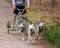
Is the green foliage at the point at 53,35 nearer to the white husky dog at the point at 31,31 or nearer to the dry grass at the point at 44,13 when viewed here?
the white husky dog at the point at 31,31

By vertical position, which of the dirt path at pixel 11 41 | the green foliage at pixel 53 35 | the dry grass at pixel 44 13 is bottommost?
the dry grass at pixel 44 13

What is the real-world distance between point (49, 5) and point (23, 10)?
9275mm

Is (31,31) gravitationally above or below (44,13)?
above

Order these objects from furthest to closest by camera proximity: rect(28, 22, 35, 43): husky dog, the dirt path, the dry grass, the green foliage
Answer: the dry grass, rect(28, 22, 35, 43): husky dog, the dirt path, the green foliage

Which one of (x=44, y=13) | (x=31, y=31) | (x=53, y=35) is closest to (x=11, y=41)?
(x=31, y=31)

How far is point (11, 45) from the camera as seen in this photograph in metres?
11.1

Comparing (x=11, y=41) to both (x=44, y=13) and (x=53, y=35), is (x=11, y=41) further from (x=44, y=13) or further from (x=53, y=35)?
(x=44, y=13)

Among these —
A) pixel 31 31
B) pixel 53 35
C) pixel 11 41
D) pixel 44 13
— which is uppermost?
pixel 31 31

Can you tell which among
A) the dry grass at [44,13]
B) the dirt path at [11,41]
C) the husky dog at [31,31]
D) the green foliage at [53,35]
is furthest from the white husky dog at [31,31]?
the dry grass at [44,13]

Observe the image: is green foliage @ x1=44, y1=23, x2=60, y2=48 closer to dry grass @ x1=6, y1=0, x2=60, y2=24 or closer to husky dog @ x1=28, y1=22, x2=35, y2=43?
husky dog @ x1=28, y1=22, x2=35, y2=43

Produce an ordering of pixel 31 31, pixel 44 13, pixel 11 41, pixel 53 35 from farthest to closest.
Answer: pixel 44 13, pixel 11 41, pixel 31 31, pixel 53 35

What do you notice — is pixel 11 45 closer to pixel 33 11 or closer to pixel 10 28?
pixel 10 28

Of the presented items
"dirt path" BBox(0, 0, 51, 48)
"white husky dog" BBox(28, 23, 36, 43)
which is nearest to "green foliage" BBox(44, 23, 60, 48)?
"dirt path" BBox(0, 0, 51, 48)

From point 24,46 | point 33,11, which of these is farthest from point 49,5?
point 24,46
